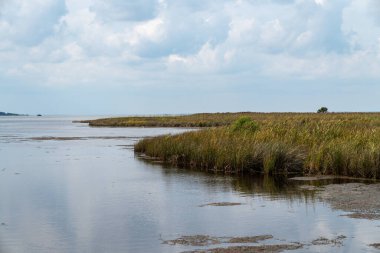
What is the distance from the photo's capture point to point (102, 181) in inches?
813

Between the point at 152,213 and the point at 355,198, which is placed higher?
the point at 355,198

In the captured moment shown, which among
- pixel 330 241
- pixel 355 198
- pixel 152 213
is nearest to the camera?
pixel 330 241

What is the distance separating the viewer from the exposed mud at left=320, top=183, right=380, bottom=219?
42.4ft

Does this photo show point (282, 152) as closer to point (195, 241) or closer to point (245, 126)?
point (245, 126)

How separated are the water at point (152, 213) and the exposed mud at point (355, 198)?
42 centimetres

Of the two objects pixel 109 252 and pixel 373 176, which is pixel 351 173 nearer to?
pixel 373 176

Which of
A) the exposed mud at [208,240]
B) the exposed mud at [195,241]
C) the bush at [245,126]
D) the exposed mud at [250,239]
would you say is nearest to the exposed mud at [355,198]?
the exposed mud at [250,239]

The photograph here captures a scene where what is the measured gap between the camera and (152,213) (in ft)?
44.8

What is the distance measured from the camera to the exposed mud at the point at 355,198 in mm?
12938

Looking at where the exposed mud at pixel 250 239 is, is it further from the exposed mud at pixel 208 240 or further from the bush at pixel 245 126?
the bush at pixel 245 126

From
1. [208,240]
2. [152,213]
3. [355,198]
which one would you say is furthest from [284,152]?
[208,240]

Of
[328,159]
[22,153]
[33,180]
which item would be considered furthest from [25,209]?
[22,153]

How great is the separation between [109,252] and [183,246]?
1343 mm

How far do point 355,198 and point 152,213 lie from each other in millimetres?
5515
